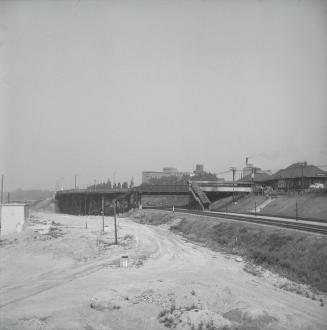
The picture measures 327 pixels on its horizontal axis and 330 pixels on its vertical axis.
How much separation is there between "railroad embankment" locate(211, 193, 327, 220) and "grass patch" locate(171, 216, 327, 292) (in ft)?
29.3

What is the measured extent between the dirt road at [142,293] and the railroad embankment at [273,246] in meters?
1.88

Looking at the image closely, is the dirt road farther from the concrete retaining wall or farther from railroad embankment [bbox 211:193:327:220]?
the concrete retaining wall

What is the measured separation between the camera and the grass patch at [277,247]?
24547 mm

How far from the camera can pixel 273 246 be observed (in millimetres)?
31203

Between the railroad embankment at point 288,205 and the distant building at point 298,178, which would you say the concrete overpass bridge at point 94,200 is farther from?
the distant building at point 298,178

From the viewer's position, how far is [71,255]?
34.7 metres

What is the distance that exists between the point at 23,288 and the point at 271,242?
20.5m

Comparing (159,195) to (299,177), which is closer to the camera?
(299,177)

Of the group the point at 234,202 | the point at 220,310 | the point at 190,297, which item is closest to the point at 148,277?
the point at 190,297

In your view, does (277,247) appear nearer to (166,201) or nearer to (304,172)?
(304,172)

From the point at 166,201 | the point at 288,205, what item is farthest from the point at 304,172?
the point at 166,201

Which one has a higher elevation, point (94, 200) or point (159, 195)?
point (159, 195)

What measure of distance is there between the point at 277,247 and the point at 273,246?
75 centimetres

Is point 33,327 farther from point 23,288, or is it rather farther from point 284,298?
point 284,298
